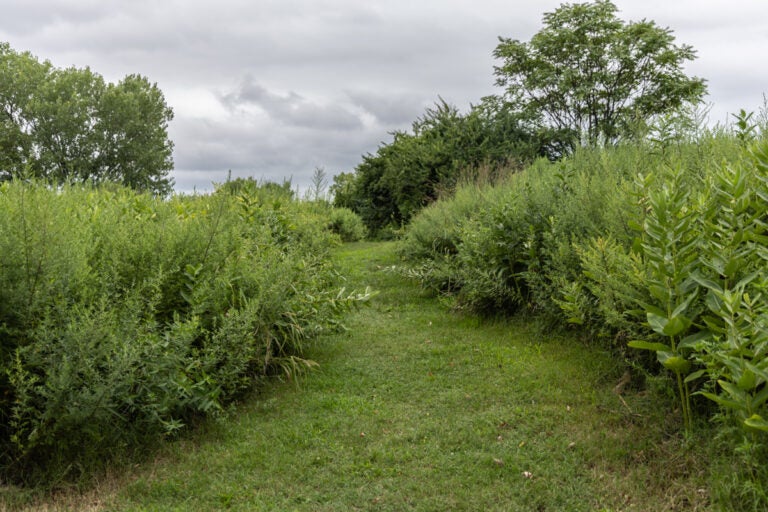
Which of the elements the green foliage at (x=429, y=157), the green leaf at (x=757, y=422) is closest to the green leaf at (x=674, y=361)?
the green leaf at (x=757, y=422)

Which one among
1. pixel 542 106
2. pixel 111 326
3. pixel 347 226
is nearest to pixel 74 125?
pixel 347 226

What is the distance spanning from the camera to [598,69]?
2888 centimetres

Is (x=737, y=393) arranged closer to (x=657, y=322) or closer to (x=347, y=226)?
(x=657, y=322)

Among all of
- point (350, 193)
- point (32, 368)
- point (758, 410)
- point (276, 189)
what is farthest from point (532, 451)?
point (350, 193)

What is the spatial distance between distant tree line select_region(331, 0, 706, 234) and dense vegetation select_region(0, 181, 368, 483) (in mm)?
17327

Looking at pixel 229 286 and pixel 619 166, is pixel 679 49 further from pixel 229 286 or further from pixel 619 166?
pixel 229 286

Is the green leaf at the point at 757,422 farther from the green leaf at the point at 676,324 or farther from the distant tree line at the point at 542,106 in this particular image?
the distant tree line at the point at 542,106

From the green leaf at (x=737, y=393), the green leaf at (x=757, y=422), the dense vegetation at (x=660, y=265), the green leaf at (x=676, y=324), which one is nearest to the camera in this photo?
the green leaf at (x=757, y=422)

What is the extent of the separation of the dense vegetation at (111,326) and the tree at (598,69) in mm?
24622

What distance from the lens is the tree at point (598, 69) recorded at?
2830 cm

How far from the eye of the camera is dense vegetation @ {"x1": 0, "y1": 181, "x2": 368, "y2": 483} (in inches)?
140

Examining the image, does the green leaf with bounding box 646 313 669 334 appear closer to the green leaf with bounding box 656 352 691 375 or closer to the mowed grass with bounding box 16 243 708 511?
the green leaf with bounding box 656 352 691 375

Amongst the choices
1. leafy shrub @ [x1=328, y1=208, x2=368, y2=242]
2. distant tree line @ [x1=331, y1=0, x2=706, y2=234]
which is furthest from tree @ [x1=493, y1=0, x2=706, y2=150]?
leafy shrub @ [x1=328, y1=208, x2=368, y2=242]

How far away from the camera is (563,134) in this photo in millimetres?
26641
